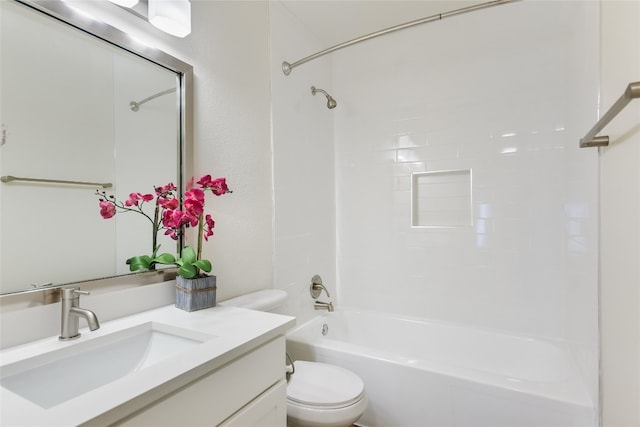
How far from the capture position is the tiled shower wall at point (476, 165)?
1915 mm

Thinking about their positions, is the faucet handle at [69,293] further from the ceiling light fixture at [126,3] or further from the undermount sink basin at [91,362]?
the ceiling light fixture at [126,3]

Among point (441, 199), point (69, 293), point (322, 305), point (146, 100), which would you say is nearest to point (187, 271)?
point (69, 293)

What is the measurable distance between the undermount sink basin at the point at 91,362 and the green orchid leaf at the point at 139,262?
234 millimetres

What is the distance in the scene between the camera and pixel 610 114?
0.92 meters

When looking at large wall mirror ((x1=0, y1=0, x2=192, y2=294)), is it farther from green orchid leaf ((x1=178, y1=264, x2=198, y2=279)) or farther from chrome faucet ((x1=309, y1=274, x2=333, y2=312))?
chrome faucet ((x1=309, y1=274, x2=333, y2=312))

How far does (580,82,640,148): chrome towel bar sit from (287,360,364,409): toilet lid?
4.33 ft

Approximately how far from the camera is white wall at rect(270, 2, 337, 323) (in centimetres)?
204

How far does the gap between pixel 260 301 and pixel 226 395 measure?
2.43 ft

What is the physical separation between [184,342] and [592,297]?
1.63 meters

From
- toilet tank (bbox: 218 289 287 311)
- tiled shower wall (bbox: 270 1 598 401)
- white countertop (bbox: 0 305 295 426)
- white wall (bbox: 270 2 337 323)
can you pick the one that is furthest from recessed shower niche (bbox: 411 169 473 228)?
white countertop (bbox: 0 305 295 426)

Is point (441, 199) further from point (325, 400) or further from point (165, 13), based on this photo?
point (165, 13)

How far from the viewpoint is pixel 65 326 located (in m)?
0.92

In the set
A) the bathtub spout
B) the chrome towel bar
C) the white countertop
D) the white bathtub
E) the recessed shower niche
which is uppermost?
the chrome towel bar

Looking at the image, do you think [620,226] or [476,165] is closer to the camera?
[620,226]
